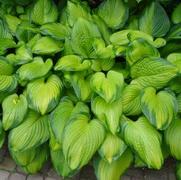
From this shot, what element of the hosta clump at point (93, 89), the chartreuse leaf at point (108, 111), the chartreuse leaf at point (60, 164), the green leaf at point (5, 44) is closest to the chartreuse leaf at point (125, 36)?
the hosta clump at point (93, 89)

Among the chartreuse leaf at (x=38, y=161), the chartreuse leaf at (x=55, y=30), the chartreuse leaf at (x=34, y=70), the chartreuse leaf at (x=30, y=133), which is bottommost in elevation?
the chartreuse leaf at (x=38, y=161)

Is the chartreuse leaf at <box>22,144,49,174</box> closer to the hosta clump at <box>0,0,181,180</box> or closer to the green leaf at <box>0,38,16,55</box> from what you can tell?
the hosta clump at <box>0,0,181,180</box>

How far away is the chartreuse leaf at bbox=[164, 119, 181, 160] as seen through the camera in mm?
2367

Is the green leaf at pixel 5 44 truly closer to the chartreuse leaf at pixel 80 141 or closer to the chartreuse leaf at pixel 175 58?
the chartreuse leaf at pixel 80 141

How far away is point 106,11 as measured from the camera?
2.77 m

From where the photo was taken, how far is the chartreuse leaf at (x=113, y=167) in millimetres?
2406

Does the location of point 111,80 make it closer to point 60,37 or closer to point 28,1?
point 60,37

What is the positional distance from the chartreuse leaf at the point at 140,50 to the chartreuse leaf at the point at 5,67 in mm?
785

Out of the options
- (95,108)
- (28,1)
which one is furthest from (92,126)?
(28,1)

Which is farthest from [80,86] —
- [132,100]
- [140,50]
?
[140,50]

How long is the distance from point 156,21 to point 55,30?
2.29 ft

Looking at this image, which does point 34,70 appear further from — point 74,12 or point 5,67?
point 74,12

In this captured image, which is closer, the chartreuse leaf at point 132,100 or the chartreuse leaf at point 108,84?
the chartreuse leaf at point 108,84

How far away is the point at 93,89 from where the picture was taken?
2.37 m
